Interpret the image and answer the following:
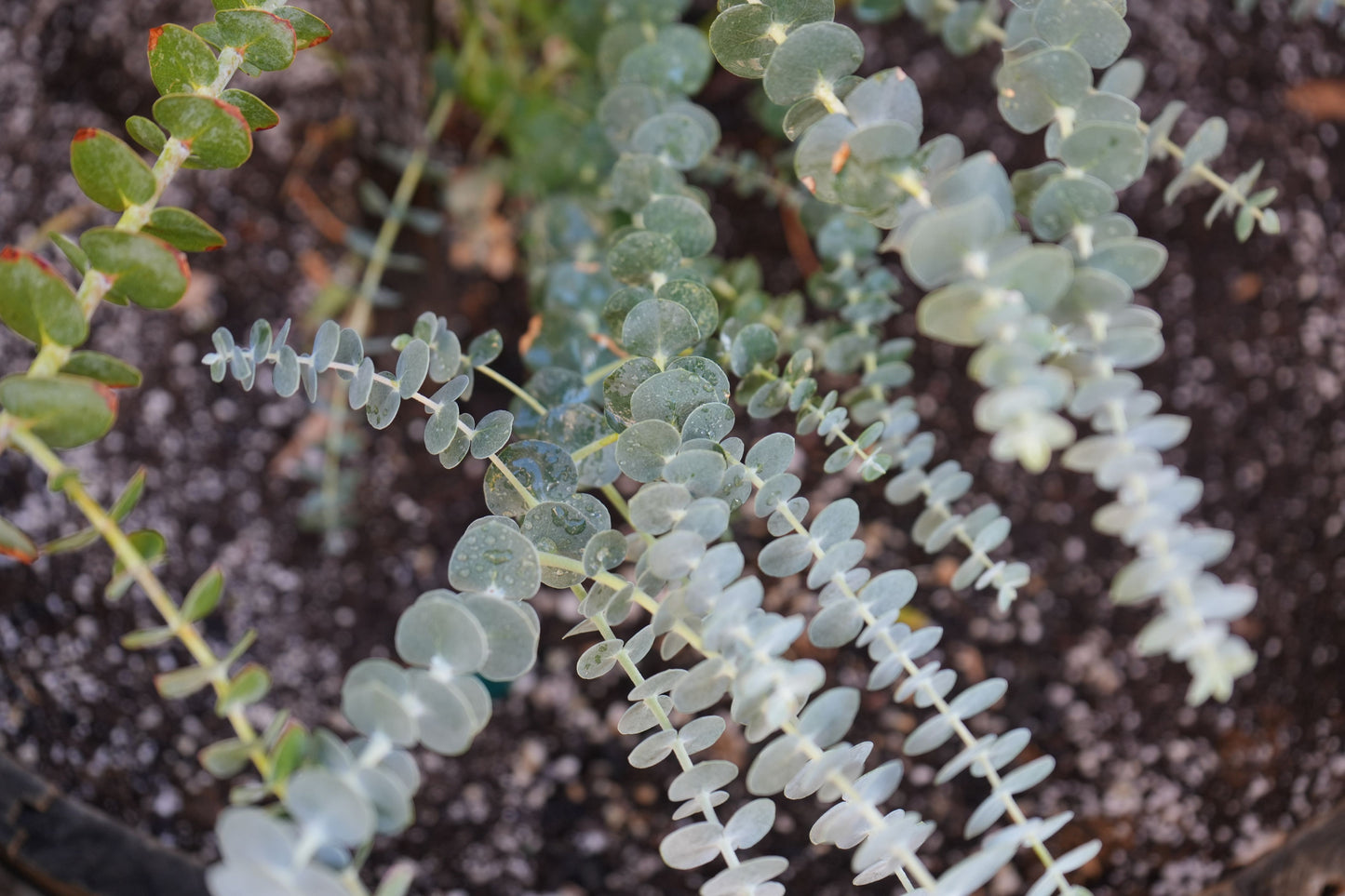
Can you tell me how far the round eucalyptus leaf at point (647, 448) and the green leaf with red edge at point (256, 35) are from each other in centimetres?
28

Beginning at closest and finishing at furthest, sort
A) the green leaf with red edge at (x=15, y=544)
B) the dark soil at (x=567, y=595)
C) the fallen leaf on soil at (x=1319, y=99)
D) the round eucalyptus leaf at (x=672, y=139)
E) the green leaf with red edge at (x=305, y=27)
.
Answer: the green leaf with red edge at (x=15, y=544) → the green leaf with red edge at (x=305, y=27) → the round eucalyptus leaf at (x=672, y=139) → the dark soil at (x=567, y=595) → the fallen leaf on soil at (x=1319, y=99)

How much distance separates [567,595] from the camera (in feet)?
3.29

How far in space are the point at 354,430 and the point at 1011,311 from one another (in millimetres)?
895

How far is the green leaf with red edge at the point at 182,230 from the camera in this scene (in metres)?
0.46

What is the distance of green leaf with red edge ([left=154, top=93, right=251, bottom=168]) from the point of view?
1.41 ft

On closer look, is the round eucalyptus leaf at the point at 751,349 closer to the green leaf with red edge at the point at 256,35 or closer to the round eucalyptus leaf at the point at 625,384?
the round eucalyptus leaf at the point at 625,384

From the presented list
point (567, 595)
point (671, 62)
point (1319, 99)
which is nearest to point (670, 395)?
point (671, 62)

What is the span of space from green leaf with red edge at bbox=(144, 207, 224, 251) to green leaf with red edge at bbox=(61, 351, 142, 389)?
87mm

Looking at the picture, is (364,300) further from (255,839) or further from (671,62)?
(255,839)

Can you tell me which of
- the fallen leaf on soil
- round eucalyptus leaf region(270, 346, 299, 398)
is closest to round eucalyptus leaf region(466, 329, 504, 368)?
round eucalyptus leaf region(270, 346, 299, 398)

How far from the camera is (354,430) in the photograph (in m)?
1.05

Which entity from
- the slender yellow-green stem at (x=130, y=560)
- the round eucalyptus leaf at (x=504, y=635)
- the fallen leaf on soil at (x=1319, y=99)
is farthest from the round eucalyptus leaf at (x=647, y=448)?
the fallen leaf on soil at (x=1319, y=99)

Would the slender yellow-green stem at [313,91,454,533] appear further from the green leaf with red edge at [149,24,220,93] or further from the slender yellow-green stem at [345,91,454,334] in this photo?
the green leaf with red edge at [149,24,220,93]

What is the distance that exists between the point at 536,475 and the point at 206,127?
249mm
